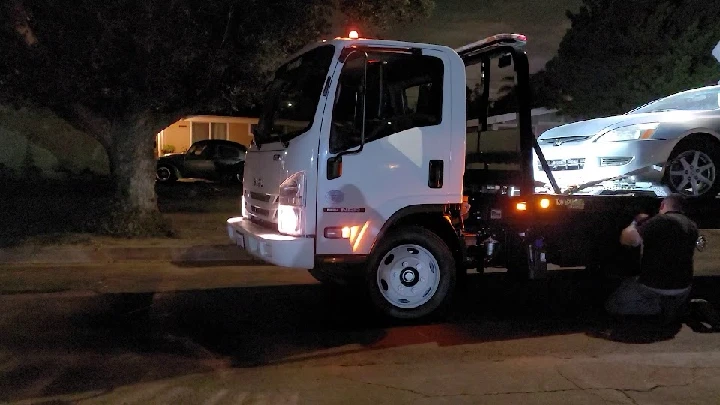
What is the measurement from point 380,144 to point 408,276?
1.31 m

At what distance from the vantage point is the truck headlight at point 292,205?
6.45 m

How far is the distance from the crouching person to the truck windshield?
3.26 meters

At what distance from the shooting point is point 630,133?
26.6ft

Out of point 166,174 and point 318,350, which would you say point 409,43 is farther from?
point 166,174

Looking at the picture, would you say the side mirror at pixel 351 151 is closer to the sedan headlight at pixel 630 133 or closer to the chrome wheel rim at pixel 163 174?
the sedan headlight at pixel 630 133

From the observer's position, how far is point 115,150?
11.7 meters

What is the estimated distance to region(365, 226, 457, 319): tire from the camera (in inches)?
276

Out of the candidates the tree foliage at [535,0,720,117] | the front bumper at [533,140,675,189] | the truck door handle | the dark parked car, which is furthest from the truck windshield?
the dark parked car

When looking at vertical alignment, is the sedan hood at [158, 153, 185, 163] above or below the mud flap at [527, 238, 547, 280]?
above

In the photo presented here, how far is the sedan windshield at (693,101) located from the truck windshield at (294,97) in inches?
175

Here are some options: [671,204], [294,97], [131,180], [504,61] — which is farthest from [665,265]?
[131,180]

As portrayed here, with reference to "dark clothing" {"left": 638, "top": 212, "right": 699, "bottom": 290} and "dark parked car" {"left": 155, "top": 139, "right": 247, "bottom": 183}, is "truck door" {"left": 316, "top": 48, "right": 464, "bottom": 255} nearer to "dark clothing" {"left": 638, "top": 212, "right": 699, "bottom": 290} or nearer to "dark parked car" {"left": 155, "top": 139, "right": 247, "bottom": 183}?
"dark clothing" {"left": 638, "top": 212, "right": 699, "bottom": 290}

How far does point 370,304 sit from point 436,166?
4.65 ft

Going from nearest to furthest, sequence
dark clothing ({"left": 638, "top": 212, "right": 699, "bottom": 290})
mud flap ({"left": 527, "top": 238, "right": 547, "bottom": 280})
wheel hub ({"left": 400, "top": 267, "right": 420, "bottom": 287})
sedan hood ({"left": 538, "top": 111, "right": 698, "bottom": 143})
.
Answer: dark clothing ({"left": 638, "top": 212, "right": 699, "bottom": 290}) → wheel hub ({"left": 400, "top": 267, "right": 420, "bottom": 287}) → mud flap ({"left": 527, "top": 238, "right": 547, "bottom": 280}) → sedan hood ({"left": 538, "top": 111, "right": 698, "bottom": 143})
